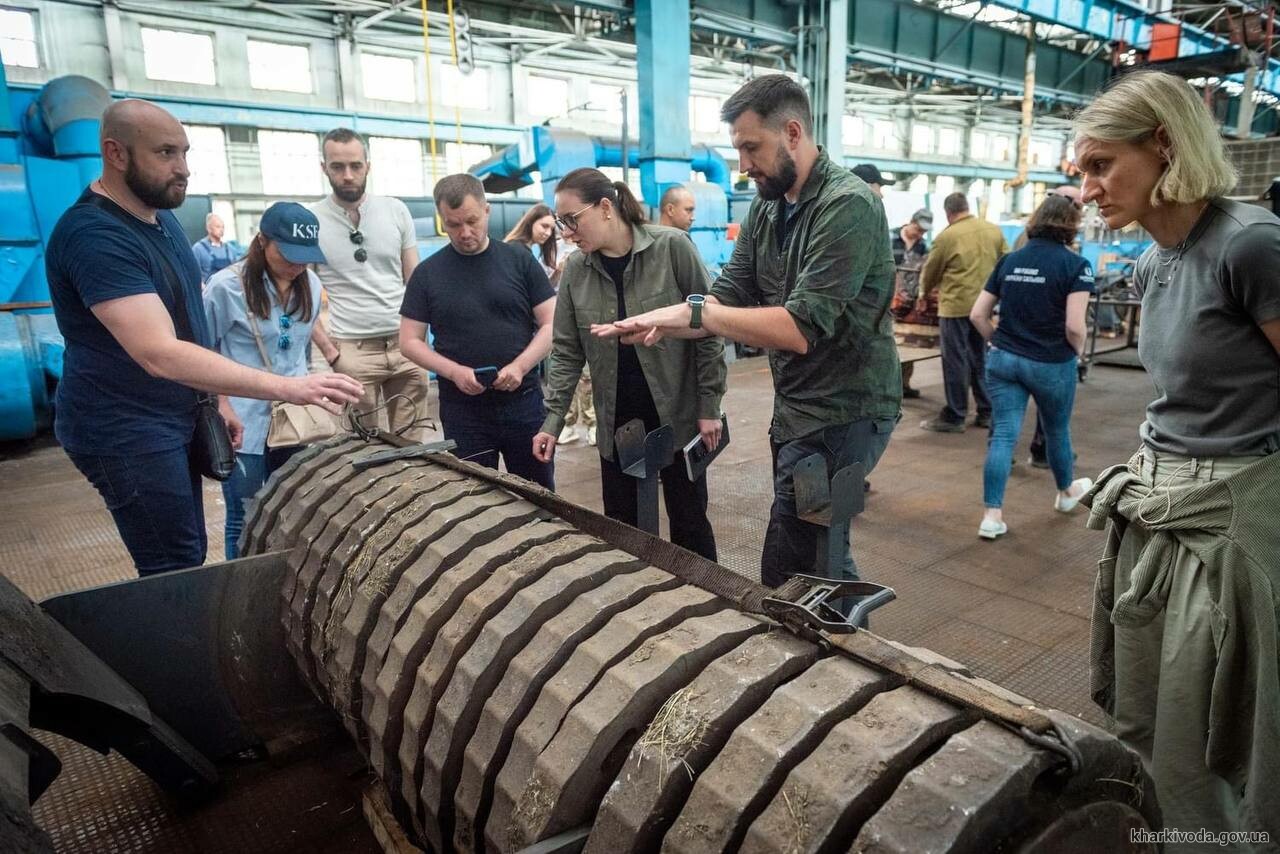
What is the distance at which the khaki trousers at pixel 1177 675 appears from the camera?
1570mm

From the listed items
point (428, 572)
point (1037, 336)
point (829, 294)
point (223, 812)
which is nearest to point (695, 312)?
point (829, 294)

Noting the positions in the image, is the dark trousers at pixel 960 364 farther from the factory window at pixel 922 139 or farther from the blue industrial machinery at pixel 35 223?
the factory window at pixel 922 139

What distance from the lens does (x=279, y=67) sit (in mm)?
14477

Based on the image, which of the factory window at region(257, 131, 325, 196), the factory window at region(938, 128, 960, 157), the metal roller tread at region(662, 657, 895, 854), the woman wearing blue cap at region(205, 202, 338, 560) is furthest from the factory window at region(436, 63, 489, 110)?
the metal roller tread at region(662, 657, 895, 854)

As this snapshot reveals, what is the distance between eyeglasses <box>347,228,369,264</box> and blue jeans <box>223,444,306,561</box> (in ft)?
3.15

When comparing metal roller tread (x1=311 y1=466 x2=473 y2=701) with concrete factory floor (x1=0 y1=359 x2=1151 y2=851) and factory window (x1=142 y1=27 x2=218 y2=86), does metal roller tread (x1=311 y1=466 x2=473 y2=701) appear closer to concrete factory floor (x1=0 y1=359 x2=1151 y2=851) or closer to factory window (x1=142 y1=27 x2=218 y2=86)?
concrete factory floor (x1=0 y1=359 x2=1151 y2=851)

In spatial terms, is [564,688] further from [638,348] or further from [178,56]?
[178,56]

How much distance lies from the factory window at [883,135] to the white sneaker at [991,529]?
2104 cm

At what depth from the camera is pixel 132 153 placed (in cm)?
207

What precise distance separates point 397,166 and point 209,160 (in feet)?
11.3

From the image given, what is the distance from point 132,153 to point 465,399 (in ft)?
4.49

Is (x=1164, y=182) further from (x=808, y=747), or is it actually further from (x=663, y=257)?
(x=663, y=257)

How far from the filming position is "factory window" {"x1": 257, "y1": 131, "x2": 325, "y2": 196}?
1436 cm

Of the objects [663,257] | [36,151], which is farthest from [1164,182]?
[36,151]
